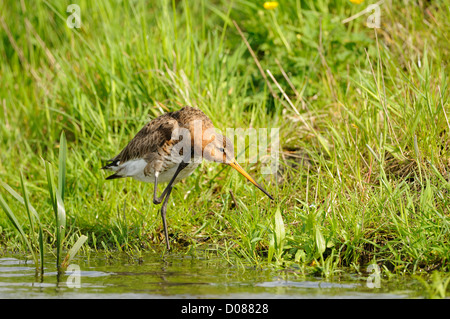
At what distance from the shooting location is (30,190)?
21.9 ft

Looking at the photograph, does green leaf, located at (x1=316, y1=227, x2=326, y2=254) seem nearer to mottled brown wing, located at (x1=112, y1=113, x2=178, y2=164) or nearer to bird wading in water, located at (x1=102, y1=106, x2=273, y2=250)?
bird wading in water, located at (x1=102, y1=106, x2=273, y2=250)

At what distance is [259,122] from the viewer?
6.94 m

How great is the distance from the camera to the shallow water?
4.13 m

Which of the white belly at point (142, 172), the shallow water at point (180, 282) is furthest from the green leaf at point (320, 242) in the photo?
the white belly at point (142, 172)

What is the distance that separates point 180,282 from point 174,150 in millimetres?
1551

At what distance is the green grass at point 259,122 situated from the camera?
487cm

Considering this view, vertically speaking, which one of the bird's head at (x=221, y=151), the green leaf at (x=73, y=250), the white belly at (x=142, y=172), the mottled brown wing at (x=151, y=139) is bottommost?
the green leaf at (x=73, y=250)

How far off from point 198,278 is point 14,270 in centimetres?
142

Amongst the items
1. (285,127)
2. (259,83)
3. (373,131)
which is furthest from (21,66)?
(373,131)

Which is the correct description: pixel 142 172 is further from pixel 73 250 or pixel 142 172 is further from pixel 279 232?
pixel 279 232

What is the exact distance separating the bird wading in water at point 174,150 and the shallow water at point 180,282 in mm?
672

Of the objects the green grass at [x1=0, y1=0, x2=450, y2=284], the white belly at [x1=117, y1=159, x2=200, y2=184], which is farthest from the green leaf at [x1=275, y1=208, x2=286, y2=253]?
the white belly at [x1=117, y1=159, x2=200, y2=184]

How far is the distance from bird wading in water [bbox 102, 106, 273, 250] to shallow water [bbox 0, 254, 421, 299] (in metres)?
0.67

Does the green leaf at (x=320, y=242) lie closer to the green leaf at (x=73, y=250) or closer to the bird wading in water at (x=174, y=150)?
the bird wading in water at (x=174, y=150)
